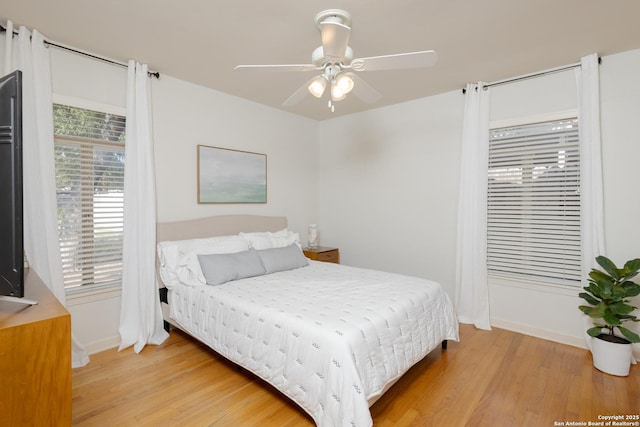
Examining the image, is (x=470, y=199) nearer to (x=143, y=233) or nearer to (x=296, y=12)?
(x=296, y=12)

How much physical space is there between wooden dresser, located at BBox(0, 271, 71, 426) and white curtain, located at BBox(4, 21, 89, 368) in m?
1.55

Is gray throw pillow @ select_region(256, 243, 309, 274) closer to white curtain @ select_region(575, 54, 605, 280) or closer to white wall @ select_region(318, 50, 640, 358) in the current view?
white wall @ select_region(318, 50, 640, 358)

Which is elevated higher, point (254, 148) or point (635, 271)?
point (254, 148)

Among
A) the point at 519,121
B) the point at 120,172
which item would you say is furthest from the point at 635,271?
the point at 120,172

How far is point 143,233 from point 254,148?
172cm

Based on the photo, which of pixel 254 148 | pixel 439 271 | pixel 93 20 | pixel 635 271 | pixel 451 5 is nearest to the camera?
pixel 451 5

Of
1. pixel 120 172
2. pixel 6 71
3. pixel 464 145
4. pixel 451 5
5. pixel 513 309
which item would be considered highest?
pixel 451 5

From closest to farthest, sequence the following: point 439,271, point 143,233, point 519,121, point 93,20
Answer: point 93,20 → point 143,233 → point 519,121 → point 439,271

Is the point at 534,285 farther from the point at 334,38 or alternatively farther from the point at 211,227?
the point at 211,227

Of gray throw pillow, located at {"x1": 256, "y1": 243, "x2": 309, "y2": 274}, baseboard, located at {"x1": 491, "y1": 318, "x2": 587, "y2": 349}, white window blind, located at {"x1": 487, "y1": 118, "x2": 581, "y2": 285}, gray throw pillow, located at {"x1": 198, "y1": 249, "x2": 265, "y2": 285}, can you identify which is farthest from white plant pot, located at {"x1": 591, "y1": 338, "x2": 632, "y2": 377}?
gray throw pillow, located at {"x1": 198, "y1": 249, "x2": 265, "y2": 285}

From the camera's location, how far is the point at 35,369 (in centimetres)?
108

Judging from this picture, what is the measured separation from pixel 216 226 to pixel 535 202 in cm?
340

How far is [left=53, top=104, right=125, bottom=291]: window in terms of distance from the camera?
8.66 ft

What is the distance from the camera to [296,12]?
211cm
